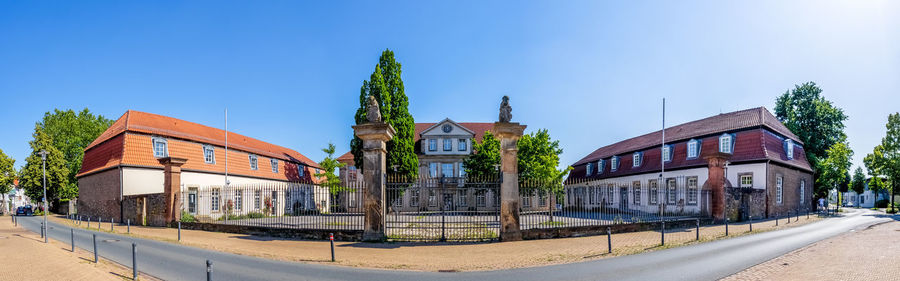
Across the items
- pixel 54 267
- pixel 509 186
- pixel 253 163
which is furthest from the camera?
pixel 253 163

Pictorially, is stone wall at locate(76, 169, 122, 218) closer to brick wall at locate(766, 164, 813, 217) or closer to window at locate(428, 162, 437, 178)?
window at locate(428, 162, 437, 178)

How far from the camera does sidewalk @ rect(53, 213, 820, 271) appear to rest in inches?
380

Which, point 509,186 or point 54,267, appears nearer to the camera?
point 54,267

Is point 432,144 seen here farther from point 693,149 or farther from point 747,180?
point 747,180

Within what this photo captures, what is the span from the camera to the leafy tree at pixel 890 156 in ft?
101

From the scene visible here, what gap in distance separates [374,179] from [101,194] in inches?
1049

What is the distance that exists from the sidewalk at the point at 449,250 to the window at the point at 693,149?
51.0ft

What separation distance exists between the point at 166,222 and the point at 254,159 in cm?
1557

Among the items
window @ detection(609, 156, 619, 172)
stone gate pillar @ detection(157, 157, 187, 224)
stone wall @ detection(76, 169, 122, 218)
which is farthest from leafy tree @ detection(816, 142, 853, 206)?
stone wall @ detection(76, 169, 122, 218)

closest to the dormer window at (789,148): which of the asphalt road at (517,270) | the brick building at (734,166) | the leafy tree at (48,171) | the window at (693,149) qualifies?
the brick building at (734,166)

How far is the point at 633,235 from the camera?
14.5 metres

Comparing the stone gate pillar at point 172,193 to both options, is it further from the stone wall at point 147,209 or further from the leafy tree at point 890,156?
the leafy tree at point 890,156

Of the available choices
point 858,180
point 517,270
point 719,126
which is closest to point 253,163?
point 517,270

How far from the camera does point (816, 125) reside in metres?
33.7
